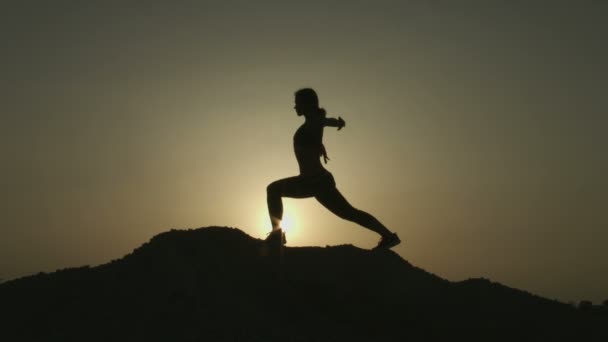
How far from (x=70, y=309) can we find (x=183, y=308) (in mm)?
1409

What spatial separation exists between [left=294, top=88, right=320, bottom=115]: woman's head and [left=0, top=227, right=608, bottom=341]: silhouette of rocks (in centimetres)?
200

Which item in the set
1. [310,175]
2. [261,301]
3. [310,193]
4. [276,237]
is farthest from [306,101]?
[261,301]

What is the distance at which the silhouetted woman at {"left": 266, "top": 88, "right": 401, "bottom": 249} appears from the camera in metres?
8.56

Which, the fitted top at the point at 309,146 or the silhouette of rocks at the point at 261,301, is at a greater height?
the fitted top at the point at 309,146

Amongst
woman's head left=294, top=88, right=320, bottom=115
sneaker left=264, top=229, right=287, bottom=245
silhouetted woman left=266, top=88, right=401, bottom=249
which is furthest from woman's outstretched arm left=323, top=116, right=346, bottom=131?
sneaker left=264, top=229, right=287, bottom=245

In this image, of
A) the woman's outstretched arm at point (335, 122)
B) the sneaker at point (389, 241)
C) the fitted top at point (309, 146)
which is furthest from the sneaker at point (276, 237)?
the woman's outstretched arm at point (335, 122)

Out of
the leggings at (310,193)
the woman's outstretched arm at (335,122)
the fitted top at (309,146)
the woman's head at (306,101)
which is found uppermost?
the woman's head at (306,101)

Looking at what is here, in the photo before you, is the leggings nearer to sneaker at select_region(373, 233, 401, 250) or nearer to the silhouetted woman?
the silhouetted woman

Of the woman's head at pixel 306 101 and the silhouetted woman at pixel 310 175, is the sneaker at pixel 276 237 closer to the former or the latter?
the silhouetted woman at pixel 310 175

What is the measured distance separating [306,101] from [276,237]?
1914mm

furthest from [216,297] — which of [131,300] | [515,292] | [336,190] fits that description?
[515,292]

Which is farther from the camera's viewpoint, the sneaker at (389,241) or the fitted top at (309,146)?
the sneaker at (389,241)

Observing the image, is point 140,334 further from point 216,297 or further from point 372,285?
point 372,285

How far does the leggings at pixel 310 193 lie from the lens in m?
8.55
